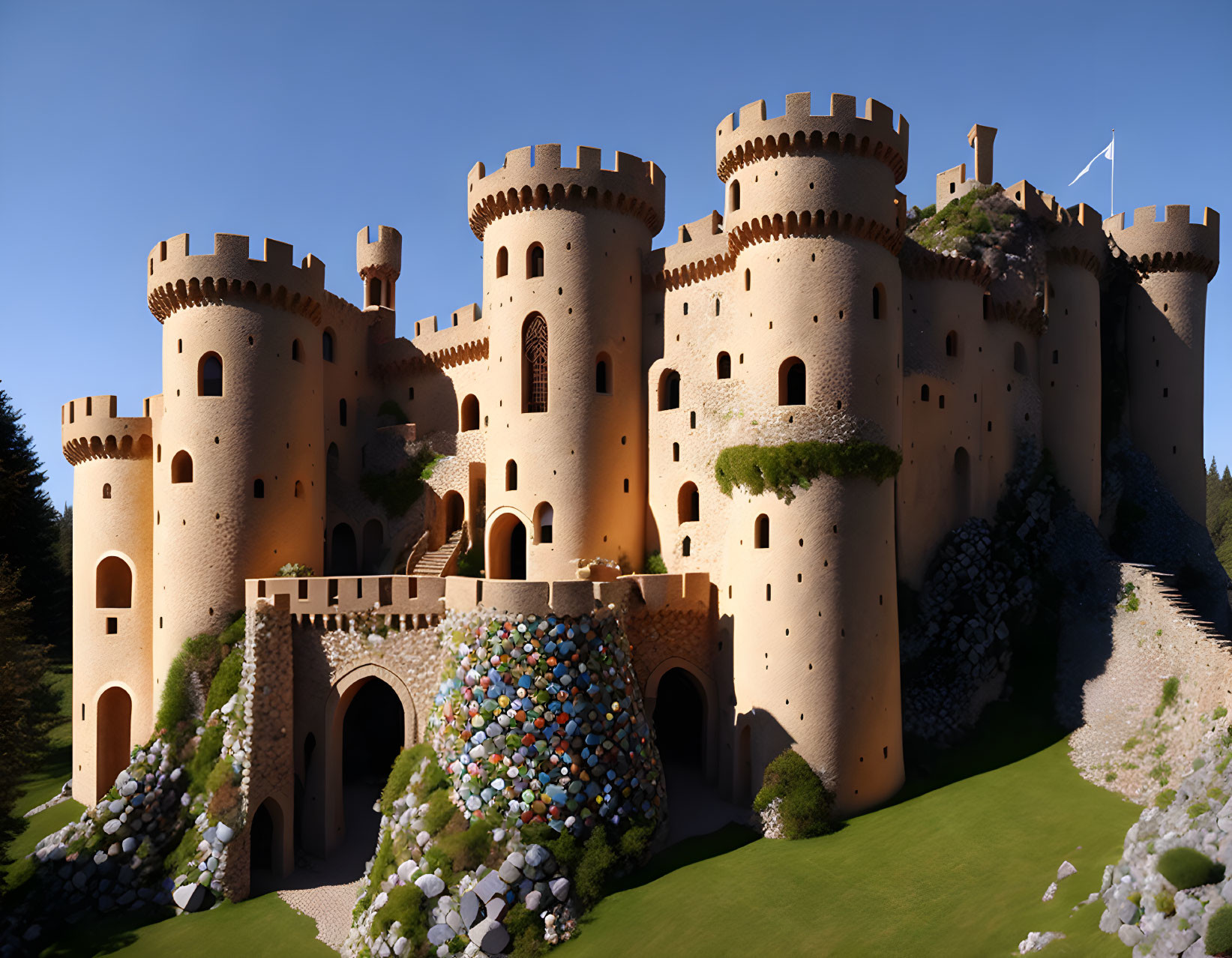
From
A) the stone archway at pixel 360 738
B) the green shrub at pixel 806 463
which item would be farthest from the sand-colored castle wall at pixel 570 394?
the stone archway at pixel 360 738

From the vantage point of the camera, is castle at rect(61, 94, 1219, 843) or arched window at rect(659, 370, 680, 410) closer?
castle at rect(61, 94, 1219, 843)

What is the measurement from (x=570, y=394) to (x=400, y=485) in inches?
422

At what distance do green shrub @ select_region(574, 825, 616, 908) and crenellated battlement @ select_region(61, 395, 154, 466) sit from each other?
24.9m

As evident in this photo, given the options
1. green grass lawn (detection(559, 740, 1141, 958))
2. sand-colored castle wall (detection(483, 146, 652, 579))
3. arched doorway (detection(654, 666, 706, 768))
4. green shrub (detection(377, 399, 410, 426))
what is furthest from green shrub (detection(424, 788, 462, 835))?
green shrub (detection(377, 399, 410, 426))

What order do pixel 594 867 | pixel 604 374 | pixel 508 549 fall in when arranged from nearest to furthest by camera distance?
pixel 594 867
pixel 604 374
pixel 508 549

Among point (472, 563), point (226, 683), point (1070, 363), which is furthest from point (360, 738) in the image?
point (1070, 363)

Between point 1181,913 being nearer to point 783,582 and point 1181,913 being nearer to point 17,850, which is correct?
point 783,582

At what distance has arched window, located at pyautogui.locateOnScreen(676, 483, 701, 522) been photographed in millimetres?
35125

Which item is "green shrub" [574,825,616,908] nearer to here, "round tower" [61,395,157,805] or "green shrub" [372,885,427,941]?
"green shrub" [372,885,427,941]

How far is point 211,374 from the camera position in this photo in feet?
112

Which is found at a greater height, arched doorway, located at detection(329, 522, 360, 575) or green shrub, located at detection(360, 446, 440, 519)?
green shrub, located at detection(360, 446, 440, 519)

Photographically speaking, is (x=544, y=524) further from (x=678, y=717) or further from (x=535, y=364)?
(x=678, y=717)

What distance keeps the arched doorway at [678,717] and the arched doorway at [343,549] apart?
52.1ft

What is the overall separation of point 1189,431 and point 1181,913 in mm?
33962
